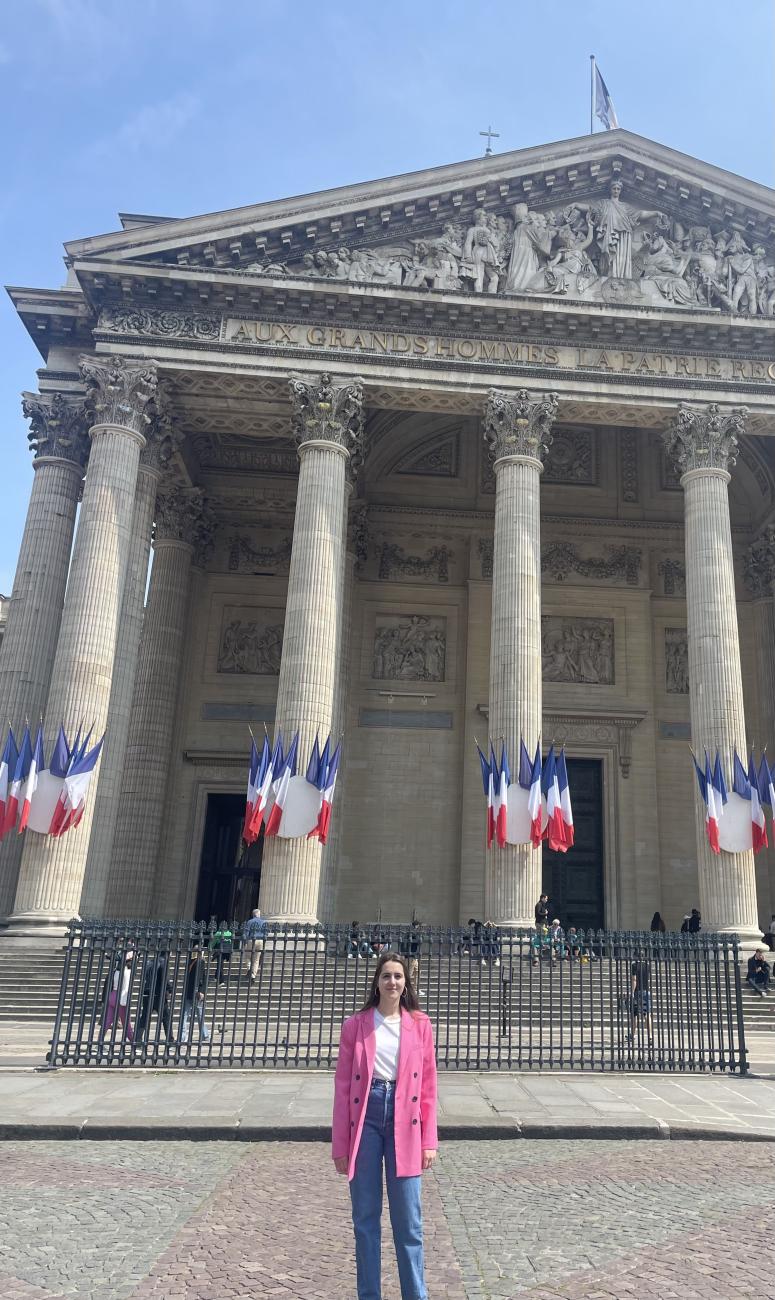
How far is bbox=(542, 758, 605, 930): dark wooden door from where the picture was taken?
2558 centimetres

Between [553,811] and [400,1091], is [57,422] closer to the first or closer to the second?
[553,811]

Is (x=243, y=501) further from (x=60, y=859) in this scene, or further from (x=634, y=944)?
(x=634, y=944)

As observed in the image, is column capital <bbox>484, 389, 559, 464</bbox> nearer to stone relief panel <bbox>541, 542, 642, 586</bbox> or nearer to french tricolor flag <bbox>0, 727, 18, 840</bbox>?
stone relief panel <bbox>541, 542, 642, 586</bbox>

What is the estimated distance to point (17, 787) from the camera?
1817cm

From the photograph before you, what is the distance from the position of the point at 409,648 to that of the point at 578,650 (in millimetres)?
5013

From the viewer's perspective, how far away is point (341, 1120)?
3973 mm

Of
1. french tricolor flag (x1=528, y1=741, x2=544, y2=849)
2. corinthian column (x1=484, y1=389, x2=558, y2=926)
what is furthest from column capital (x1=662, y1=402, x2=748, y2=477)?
french tricolor flag (x1=528, y1=741, x2=544, y2=849)

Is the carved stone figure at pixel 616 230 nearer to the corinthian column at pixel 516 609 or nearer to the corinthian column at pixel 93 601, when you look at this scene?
the corinthian column at pixel 516 609

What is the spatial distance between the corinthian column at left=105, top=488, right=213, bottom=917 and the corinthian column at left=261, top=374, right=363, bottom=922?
6316 mm

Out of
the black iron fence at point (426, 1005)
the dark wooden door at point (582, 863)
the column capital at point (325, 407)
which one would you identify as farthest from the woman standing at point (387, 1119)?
the dark wooden door at point (582, 863)

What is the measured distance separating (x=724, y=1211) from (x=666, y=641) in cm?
2360

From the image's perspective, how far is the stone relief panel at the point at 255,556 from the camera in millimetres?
28406

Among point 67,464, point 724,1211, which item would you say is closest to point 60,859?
point 67,464

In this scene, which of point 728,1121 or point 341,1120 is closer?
point 341,1120
